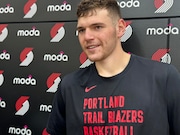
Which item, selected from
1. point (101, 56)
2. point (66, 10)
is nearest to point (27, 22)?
point (66, 10)

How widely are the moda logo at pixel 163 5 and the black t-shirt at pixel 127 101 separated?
0.38m

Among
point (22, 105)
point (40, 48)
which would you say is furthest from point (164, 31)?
point (22, 105)

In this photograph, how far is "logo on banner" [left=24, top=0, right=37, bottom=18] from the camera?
154 cm

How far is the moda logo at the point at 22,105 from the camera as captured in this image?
1.59 m

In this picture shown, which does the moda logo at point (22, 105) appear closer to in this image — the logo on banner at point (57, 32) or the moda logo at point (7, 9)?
the logo on banner at point (57, 32)

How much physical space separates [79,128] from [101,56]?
0.33 meters

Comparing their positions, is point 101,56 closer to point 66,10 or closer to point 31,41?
point 66,10

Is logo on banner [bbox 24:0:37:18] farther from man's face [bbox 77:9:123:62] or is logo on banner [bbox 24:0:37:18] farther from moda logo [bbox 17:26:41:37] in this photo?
man's face [bbox 77:9:123:62]

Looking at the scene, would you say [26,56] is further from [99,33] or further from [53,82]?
[99,33]

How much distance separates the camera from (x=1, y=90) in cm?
165

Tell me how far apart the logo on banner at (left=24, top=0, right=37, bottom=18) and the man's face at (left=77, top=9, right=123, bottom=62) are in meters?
0.65

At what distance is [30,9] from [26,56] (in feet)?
1.00

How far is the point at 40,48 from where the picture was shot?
1.54 m

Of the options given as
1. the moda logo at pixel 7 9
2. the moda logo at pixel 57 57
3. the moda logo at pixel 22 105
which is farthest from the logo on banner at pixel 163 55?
the moda logo at pixel 7 9
